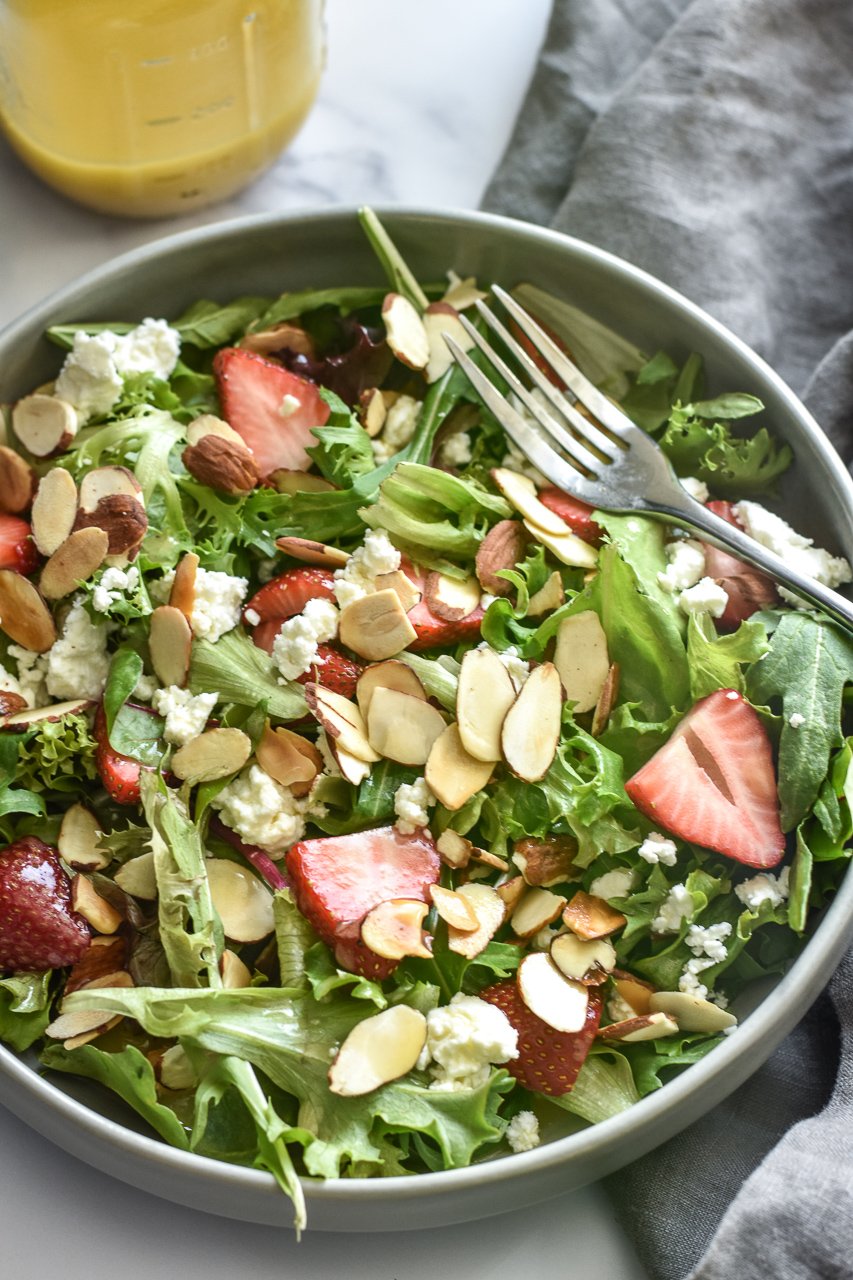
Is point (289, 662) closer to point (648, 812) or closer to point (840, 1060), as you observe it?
point (648, 812)

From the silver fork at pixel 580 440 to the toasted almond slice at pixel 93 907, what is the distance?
23.1 inches

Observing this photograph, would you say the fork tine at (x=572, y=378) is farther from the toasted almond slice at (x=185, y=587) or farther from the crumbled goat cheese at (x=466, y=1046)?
the crumbled goat cheese at (x=466, y=1046)

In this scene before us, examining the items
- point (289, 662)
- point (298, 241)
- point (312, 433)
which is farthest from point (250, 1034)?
point (298, 241)

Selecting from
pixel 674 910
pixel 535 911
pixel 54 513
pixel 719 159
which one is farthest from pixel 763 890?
pixel 719 159

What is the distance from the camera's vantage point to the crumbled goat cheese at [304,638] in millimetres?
1205

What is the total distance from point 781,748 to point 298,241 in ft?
2.43

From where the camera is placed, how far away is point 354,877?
1.12m

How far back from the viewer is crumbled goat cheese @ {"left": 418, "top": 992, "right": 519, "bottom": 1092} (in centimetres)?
106

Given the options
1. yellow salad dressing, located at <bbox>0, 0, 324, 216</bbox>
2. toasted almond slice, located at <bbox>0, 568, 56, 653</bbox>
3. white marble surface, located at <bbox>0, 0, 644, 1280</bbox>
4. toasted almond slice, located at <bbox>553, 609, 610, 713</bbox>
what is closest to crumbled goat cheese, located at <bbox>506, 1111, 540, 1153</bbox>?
white marble surface, located at <bbox>0, 0, 644, 1280</bbox>

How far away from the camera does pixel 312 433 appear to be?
132cm

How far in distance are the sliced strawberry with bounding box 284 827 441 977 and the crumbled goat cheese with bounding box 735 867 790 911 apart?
0.85 feet

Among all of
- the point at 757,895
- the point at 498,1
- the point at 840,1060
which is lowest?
the point at 840,1060

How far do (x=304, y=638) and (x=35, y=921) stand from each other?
13.2 inches

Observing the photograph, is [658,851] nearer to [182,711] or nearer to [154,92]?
[182,711]
